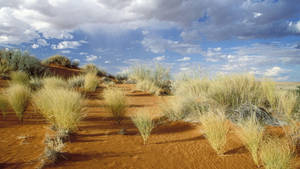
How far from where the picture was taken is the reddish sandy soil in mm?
3750

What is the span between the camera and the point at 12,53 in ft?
49.5

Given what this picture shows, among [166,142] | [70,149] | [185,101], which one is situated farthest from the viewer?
[185,101]

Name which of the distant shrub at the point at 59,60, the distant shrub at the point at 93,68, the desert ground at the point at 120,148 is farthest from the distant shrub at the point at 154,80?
the distant shrub at the point at 59,60

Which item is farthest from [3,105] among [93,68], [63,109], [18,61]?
[93,68]

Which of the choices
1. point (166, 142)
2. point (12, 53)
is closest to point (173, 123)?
point (166, 142)

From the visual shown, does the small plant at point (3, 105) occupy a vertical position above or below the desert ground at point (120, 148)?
above

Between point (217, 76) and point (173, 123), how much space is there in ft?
13.3

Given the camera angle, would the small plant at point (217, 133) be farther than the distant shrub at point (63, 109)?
No

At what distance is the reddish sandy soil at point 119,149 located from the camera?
3.75 m

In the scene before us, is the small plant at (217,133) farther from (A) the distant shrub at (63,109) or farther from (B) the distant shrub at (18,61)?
(B) the distant shrub at (18,61)

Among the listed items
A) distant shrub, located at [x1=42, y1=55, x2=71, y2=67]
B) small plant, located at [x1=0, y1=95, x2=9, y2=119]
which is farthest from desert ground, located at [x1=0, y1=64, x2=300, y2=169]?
distant shrub, located at [x1=42, y1=55, x2=71, y2=67]

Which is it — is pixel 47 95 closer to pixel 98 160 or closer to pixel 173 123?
pixel 98 160

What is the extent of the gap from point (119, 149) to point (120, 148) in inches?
2.5

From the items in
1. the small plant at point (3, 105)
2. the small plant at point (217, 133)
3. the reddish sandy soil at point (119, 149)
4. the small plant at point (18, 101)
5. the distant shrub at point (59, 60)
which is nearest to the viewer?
the reddish sandy soil at point (119, 149)
